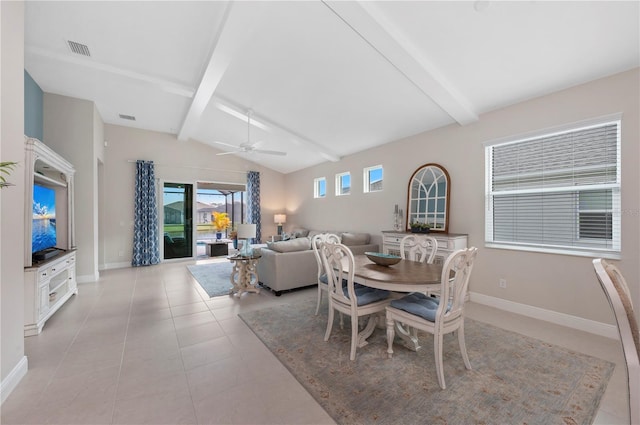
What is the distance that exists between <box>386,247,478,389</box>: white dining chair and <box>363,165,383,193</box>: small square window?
140 inches

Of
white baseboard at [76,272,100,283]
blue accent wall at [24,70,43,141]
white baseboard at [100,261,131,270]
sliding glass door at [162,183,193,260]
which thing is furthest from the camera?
sliding glass door at [162,183,193,260]

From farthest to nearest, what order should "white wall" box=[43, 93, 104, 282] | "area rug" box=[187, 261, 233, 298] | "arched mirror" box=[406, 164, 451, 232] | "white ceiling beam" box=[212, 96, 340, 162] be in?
"white ceiling beam" box=[212, 96, 340, 162] < "white wall" box=[43, 93, 104, 282] < "area rug" box=[187, 261, 233, 298] < "arched mirror" box=[406, 164, 451, 232]

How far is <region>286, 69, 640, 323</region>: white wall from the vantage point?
8.64 ft

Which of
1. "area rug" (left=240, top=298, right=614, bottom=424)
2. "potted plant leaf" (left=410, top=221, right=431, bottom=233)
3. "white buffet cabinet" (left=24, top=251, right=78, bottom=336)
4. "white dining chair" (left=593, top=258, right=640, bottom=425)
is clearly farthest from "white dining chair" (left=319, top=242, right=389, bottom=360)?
"white buffet cabinet" (left=24, top=251, right=78, bottom=336)

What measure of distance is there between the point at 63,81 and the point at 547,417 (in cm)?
724

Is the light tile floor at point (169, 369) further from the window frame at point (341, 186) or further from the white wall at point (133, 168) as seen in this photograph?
the window frame at point (341, 186)

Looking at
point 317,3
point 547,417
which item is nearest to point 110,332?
point 547,417

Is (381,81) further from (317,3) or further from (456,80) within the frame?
(317,3)

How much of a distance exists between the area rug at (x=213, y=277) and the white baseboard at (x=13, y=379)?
209 centimetres

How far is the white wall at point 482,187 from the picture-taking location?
2633mm

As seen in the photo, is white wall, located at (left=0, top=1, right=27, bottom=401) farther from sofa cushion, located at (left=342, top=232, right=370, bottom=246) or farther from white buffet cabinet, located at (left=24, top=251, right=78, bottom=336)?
sofa cushion, located at (left=342, top=232, right=370, bottom=246)

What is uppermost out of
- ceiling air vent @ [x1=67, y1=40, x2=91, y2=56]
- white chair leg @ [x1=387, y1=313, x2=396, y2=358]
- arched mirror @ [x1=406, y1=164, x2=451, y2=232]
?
ceiling air vent @ [x1=67, y1=40, x2=91, y2=56]

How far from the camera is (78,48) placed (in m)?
3.56

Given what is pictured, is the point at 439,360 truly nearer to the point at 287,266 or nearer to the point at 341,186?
the point at 287,266
